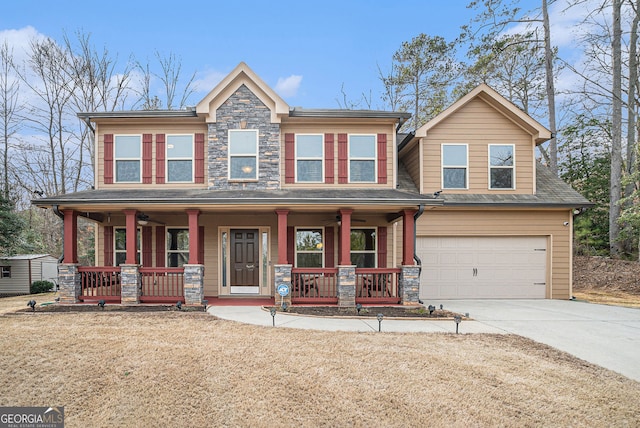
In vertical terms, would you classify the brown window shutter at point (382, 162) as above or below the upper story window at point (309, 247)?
above

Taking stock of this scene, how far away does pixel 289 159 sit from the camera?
33.2 ft

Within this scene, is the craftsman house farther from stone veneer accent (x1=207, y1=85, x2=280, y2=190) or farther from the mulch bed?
the mulch bed

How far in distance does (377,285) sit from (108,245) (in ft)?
25.9

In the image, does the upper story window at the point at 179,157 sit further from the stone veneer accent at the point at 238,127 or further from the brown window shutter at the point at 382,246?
the brown window shutter at the point at 382,246

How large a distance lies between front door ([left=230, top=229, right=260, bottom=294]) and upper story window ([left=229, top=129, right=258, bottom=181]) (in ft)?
5.70

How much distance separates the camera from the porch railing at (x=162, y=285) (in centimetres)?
882

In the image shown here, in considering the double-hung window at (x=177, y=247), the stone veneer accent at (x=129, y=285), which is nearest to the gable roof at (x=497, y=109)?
the double-hung window at (x=177, y=247)

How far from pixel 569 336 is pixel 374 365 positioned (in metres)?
4.14

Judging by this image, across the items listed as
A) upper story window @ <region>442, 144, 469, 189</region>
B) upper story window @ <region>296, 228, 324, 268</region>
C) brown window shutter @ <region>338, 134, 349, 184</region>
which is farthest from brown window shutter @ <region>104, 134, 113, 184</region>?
upper story window @ <region>442, 144, 469, 189</region>

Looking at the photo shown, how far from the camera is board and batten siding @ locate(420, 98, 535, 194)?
1066 centimetres

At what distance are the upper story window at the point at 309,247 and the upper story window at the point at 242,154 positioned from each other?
2.26 m

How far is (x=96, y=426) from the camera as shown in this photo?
343cm

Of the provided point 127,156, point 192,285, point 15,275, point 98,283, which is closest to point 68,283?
point 98,283

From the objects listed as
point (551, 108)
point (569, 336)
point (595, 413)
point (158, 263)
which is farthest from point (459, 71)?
point (595, 413)
